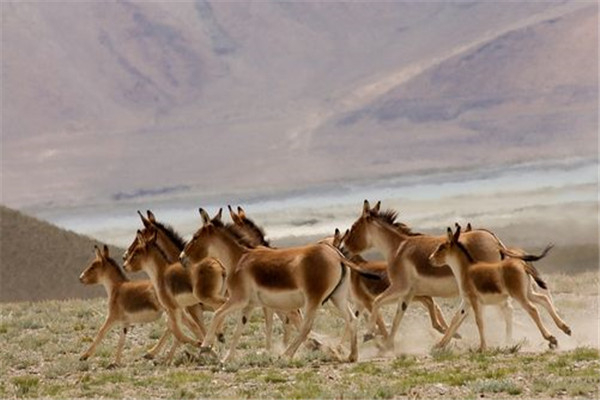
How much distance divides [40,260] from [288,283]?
46349 millimetres

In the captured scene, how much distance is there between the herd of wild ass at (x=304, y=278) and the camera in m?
22.0

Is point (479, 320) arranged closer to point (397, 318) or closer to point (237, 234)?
point (397, 318)

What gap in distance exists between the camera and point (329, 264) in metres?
21.8

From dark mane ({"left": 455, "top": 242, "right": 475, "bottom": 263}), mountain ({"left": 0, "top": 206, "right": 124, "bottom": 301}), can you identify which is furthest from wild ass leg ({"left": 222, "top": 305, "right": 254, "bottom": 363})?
mountain ({"left": 0, "top": 206, "right": 124, "bottom": 301})

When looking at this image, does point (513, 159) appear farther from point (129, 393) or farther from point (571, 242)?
point (129, 393)

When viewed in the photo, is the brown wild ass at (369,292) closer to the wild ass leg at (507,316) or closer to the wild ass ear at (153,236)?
the wild ass leg at (507,316)

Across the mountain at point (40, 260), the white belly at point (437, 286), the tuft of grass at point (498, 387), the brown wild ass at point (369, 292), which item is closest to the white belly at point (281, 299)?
the white belly at point (437, 286)

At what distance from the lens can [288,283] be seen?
21922mm

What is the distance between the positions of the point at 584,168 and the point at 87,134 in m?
83.7

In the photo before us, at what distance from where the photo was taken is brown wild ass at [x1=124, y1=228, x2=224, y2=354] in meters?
23.4

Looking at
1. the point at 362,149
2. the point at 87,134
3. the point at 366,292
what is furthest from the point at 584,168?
the point at 366,292

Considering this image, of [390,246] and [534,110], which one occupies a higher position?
[534,110]

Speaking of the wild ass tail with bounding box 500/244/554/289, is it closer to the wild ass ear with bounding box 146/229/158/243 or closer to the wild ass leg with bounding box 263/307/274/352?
the wild ass leg with bounding box 263/307/274/352

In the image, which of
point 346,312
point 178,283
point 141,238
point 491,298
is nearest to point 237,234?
point 178,283
